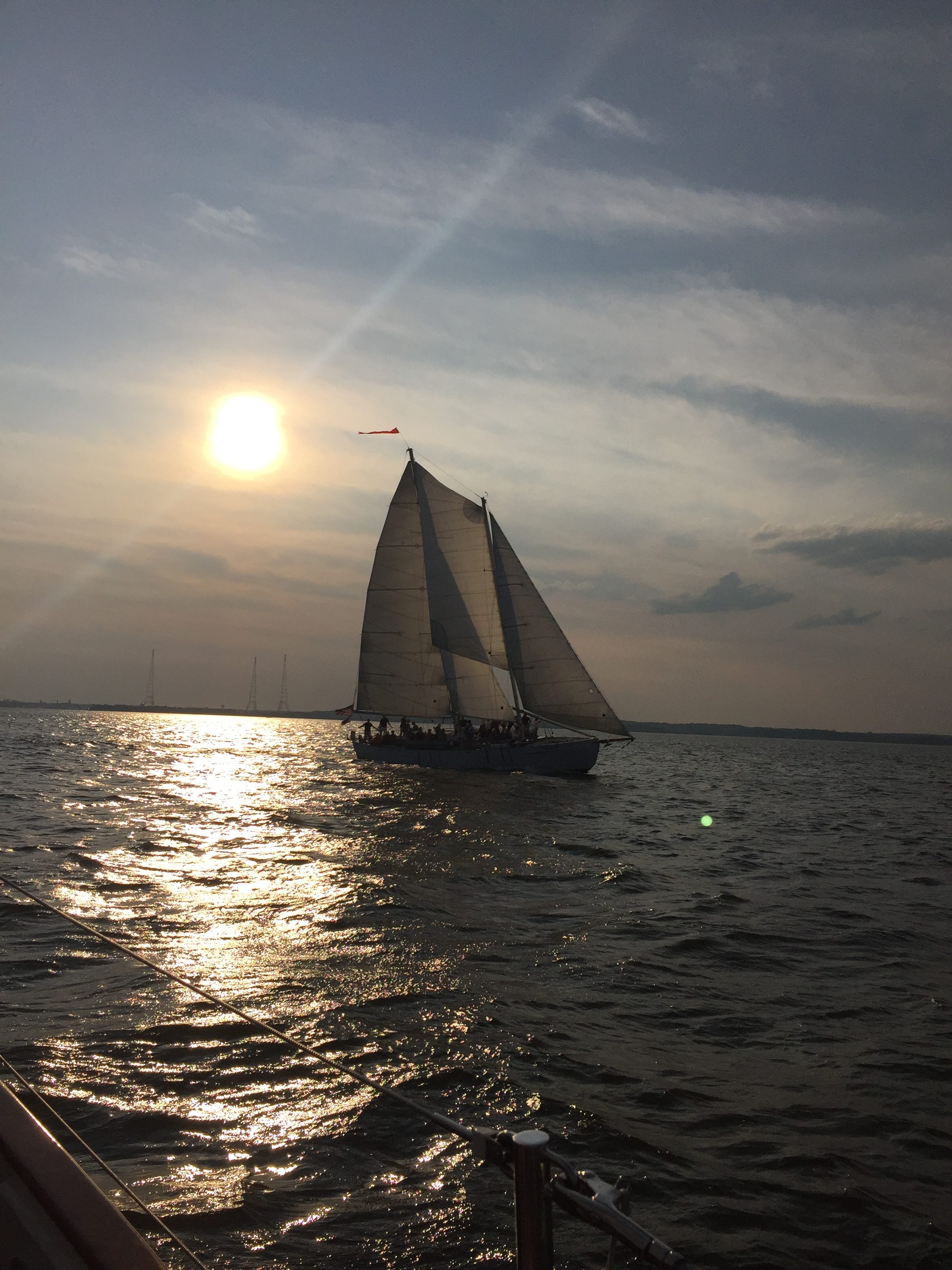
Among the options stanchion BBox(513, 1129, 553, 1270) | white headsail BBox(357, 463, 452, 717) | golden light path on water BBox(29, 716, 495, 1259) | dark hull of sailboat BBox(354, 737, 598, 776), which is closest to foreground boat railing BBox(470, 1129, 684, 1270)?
stanchion BBox(513, 1129, 553, 1270)

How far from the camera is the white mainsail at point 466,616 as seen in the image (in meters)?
45.1

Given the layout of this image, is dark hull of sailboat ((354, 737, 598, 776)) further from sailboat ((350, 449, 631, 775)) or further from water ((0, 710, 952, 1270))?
water ((0, 710, 952, 1270))

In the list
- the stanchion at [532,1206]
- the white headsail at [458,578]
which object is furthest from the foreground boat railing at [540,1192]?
the white headsail at [458,578]

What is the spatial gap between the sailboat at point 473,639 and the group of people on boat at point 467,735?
84 millimetres

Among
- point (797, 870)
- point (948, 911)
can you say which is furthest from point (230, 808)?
point (948, 911)

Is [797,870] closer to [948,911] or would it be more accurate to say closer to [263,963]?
[948,911]

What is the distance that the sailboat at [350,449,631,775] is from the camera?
148 feet

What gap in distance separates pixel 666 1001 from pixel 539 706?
118ft

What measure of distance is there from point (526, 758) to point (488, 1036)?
3628 centimetres

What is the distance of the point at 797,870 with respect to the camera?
1958cm

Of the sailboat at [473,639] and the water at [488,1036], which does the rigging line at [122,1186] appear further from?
the sailboat at [473,639]

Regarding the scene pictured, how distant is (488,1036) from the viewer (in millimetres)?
8234

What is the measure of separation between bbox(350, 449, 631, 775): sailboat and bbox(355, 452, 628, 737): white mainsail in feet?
0.15

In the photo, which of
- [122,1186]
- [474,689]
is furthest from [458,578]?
[122,1186]
